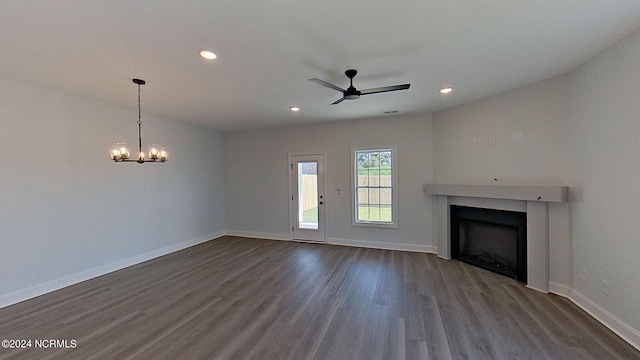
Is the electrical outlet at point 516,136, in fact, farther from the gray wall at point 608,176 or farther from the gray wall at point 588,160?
the gray wall at point 608,176

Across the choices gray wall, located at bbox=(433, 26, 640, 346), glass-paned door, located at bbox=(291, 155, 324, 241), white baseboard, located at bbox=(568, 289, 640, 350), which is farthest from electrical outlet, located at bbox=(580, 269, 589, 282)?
glass-paned door, located at bbox=(291, 155, 324, 241)

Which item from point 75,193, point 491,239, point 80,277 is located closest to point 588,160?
point 491,239

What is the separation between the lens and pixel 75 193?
13.2ft

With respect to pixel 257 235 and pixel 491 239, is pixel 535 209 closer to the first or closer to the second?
pixel 491 239

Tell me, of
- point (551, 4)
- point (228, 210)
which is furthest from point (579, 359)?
point (228, 210)

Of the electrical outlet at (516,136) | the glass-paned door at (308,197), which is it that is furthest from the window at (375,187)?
the electrical outlet at (516,136)

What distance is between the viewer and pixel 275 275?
4.20m

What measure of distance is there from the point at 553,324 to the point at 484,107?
121 inches

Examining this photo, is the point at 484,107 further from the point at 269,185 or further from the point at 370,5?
the point at 269,185

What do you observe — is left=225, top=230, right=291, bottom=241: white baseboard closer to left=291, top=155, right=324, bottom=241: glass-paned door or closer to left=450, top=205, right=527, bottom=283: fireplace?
left=291, top=155, right=324, bottom=241: glass-paned door

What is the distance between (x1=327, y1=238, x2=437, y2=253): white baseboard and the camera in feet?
17.6

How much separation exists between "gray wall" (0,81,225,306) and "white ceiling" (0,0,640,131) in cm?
54

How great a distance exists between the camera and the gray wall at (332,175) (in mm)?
5395

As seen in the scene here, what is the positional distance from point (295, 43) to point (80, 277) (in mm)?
4630
